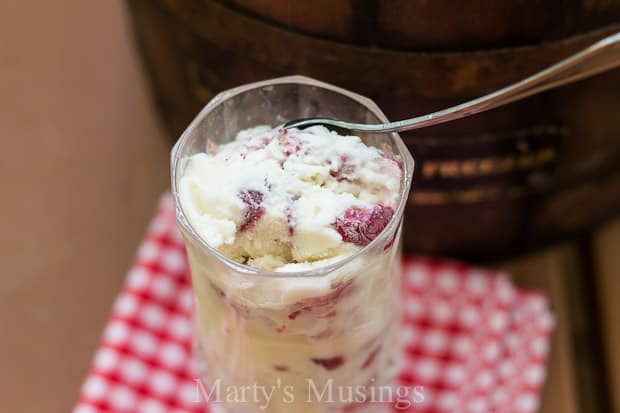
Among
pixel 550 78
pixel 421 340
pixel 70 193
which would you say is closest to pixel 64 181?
pixel 70 193

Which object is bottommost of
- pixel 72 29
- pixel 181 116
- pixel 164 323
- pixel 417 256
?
pixel 164 323

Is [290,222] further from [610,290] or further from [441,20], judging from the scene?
[610,290]

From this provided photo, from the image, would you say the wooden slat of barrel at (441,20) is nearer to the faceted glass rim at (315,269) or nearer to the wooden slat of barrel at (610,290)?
the faceted glass rim at (315,269)

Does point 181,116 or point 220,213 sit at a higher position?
point 181,116

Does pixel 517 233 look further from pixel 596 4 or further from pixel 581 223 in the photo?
pixel 596 4

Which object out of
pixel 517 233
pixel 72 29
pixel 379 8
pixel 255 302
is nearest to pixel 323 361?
pixel 255 302

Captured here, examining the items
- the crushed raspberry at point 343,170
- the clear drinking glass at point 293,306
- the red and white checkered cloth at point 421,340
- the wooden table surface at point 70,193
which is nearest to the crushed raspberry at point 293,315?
the clear drinking glass at point 293,306

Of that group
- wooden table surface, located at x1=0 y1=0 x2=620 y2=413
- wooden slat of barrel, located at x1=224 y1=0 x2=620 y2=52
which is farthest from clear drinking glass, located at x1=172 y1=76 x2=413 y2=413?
wooden table surface, located at x1=0 y1=0 x2=620 y2=413
